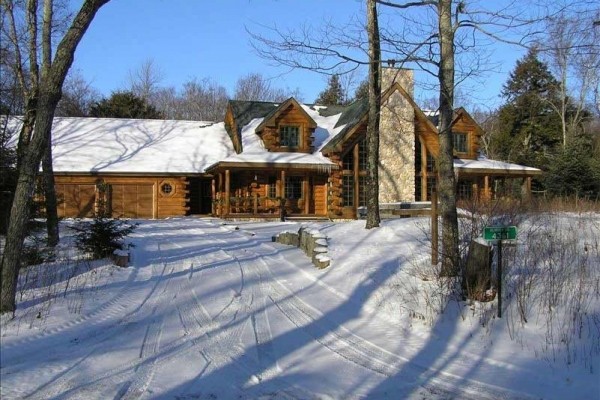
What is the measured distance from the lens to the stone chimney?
95.6 feet

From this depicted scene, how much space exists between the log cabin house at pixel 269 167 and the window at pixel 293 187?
5 centimetres

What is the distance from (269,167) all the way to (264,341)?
20.1m

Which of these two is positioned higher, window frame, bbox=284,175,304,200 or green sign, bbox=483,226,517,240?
window frame, bbox=284,175,304,200

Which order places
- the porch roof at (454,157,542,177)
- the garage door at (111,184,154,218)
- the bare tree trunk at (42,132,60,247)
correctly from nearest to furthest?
the bare tree trunk at (42,132,60,247) < the garage door at (111,184,154,218) < the porch roof at (454,157,542,177)

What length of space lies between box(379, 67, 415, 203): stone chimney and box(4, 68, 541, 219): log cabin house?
53 mm

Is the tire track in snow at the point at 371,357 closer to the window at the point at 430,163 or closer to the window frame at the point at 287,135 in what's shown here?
the window frame at the point at 287,135

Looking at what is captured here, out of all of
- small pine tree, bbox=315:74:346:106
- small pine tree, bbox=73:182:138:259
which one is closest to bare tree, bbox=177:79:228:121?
small pine tree, bbox=315:74:346:106

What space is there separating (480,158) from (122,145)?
833 inches

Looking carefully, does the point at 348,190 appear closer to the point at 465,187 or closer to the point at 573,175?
the point at 465,187

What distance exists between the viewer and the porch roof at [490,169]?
30061mm

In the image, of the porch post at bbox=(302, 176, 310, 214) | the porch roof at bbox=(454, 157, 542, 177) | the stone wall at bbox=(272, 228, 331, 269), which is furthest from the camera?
the porch roof at bbox=(454, 157, 542, 177)

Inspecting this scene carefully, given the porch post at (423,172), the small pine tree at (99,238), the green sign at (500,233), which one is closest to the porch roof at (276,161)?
the porch post at (423,172)

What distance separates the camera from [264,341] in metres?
6.67

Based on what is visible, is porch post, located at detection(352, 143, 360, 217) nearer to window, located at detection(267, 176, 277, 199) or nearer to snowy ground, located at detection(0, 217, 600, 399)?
window, located at detection(267, 176, 277, 199)
